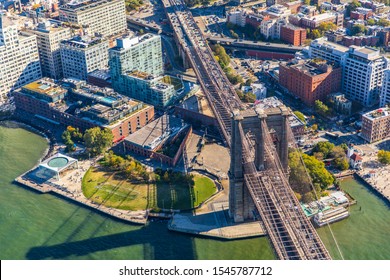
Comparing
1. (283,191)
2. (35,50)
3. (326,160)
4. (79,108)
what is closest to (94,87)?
(79,108)

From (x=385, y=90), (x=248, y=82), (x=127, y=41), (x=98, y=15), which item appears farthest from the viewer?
(x=98, y=15)

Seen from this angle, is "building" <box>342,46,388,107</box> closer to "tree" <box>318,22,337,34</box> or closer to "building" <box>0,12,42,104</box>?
"tree" <box>318,22,337,34</box>

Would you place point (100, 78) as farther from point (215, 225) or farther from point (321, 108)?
point (215, 225)

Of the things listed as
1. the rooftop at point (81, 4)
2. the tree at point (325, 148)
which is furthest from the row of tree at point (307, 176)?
the rooftop at point (81, 4)

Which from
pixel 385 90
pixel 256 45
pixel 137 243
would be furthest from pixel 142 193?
pixel 256 45

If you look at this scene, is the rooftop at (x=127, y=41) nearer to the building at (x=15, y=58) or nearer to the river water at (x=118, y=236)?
the building at (x=15, y=58)

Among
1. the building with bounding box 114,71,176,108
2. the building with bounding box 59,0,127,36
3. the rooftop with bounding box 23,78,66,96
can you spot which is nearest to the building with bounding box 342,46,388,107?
the building with bounding box 114,71,176,108
